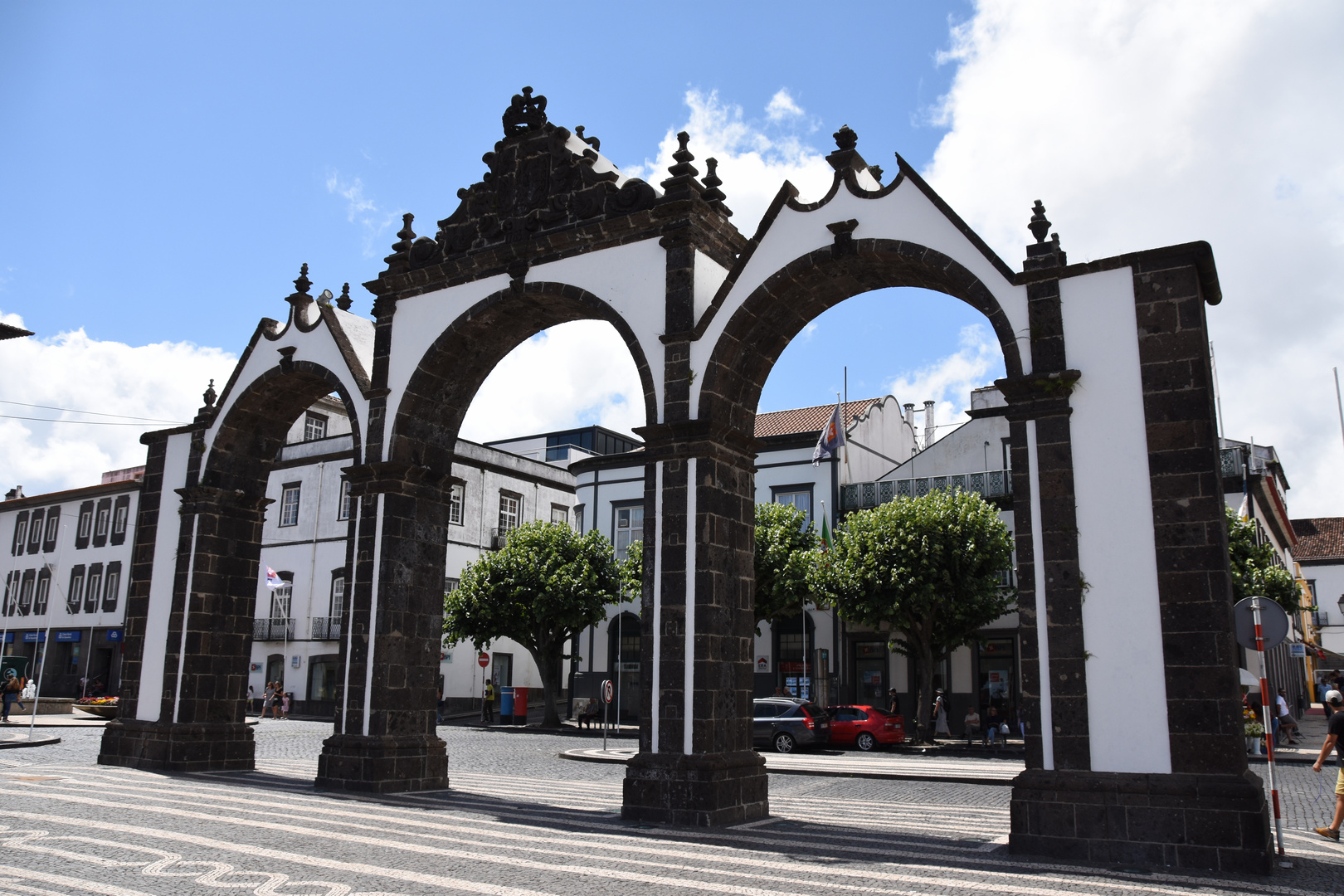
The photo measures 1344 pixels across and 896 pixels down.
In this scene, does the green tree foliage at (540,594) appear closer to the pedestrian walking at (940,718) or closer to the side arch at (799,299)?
the pedestrian walking at (940,718)

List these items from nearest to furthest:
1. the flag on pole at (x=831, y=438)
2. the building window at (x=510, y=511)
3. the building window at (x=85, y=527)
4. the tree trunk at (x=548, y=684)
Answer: the flag on pole at (x=831, y=438) < the tree trunk at (x=548, y=684) < the building window at (x=510, y=511) < the building window at (x=85, y=527)

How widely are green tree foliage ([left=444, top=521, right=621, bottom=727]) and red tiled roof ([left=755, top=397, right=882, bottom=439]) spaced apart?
655cm

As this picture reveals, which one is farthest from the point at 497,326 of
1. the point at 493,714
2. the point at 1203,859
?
the point at 493,714

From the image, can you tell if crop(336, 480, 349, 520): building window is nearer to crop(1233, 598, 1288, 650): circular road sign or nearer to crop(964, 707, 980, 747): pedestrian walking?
crop(964, 707, 980, 747): pedestrian walking

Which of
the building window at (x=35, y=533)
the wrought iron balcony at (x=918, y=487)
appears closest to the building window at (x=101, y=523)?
the building window at (x=35, y=533)

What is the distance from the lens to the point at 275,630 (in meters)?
35.3

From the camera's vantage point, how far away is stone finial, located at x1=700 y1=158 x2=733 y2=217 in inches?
455

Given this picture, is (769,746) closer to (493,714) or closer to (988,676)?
(988,676)

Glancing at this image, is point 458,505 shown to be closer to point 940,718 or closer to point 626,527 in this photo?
point 626,527

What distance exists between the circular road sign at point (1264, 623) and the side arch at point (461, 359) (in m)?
7.30

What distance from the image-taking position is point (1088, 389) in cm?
906

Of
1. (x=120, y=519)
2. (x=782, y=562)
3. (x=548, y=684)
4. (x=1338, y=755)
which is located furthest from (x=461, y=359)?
(x=120, y=519)

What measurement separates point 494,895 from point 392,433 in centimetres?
792

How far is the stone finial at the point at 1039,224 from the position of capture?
954 cm
